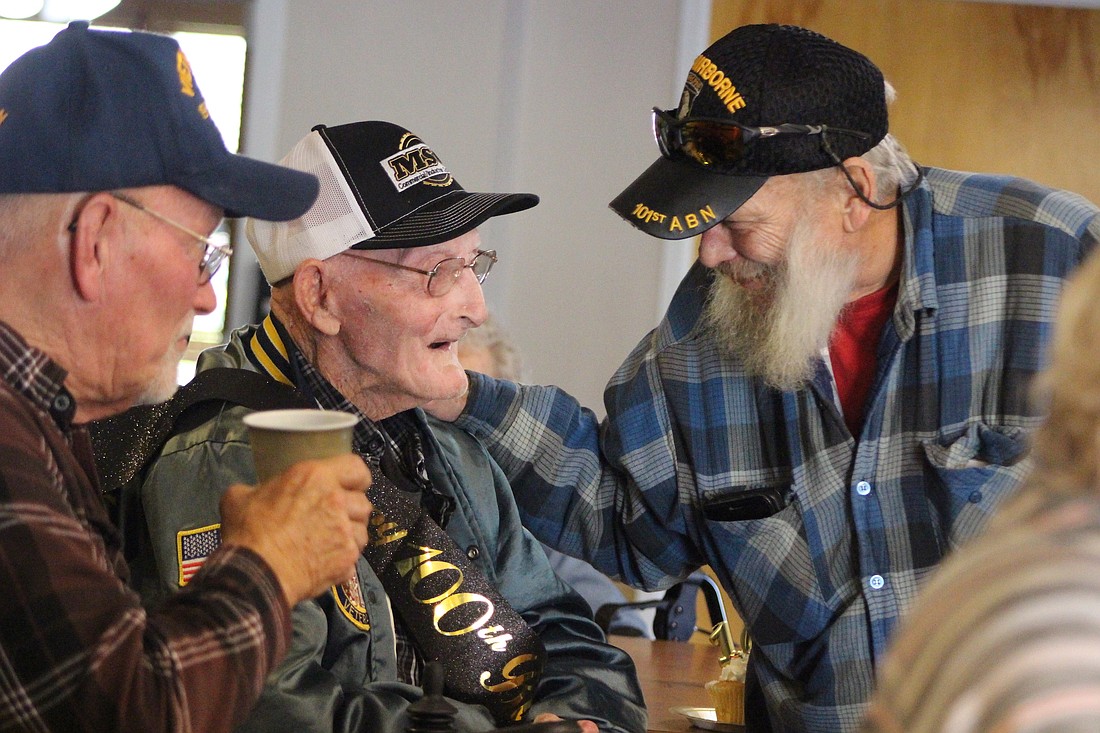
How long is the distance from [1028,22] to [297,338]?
3.53 metres

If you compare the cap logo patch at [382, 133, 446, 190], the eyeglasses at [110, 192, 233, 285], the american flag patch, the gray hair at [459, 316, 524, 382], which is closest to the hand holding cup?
the eyeglasses at [110, 192, 233, 285]

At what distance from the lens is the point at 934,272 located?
A: 2.09m

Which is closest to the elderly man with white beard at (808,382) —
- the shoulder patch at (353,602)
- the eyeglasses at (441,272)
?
the eyeglasses at (441,272)

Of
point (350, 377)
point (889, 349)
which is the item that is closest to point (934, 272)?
point (889, 349)

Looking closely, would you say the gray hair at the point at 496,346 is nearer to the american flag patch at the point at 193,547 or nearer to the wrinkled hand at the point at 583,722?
the wrinkled hand at the point at 583,722

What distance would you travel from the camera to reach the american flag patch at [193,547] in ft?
5.33

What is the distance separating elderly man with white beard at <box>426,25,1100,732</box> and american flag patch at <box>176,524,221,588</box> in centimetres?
68

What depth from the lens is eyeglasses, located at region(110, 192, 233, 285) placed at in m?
1.31

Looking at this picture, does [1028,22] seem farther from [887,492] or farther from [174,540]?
[174,540]

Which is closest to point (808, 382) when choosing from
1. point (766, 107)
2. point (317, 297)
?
point (766, 107)

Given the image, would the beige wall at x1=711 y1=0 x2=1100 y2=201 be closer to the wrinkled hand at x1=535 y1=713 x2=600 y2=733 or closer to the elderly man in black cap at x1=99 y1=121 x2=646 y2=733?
the elderly man in black cap at x1=99 y1=121 x2=646 y2=733

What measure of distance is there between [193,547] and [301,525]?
0.44 metres

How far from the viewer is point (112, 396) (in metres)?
1.36

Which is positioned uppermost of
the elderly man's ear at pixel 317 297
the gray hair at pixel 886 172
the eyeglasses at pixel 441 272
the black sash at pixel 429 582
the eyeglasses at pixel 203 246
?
the gray hair at pixel 886 172
